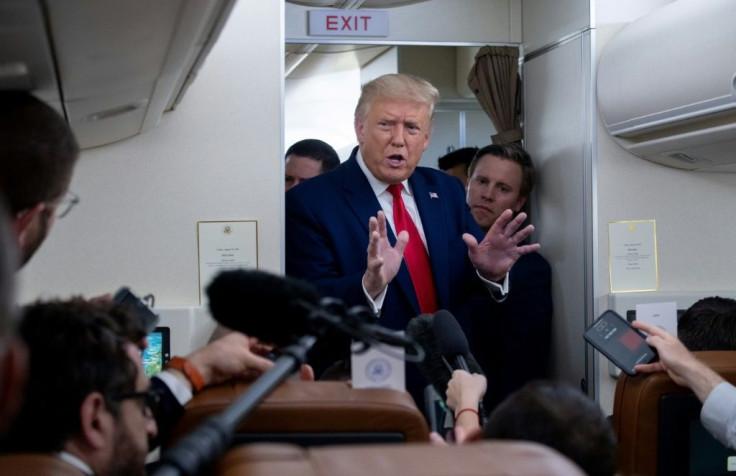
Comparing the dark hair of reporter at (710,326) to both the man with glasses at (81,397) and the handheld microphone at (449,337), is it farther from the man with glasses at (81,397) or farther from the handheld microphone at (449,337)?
the man with glasses at (81,397)

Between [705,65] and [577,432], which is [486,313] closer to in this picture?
[705,65]

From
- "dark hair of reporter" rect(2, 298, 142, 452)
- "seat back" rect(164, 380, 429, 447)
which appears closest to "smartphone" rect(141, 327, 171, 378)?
"dark hair of reporter" rect(2, 298, 142, 452)

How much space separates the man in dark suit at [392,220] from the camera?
374 centimetres

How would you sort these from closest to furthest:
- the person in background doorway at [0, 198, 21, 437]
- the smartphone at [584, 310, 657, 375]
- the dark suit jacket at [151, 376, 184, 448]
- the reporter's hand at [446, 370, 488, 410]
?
the person in background doorway at [0, 198, 21, 437], the dark suit jacket at [151, 376, 184, 448], the reporter's hand at [446, 370, 488, 410], the smartphone at [584, 310, 657, 375]

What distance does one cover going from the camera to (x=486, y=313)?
4.73 metres

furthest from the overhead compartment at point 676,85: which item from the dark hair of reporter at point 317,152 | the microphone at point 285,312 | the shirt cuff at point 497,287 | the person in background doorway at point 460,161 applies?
the microphone at point 285,312

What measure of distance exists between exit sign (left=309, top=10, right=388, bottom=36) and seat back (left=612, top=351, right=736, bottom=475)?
259 centimetres

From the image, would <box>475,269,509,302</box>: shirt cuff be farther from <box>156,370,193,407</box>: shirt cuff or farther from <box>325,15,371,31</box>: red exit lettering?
<box>156,370,193,407</box>: shirt cuff

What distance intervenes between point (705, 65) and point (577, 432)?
102 inches

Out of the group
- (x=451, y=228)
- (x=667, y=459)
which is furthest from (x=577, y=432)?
(x=451, y=228)

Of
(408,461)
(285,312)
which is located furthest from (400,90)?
(408,461)

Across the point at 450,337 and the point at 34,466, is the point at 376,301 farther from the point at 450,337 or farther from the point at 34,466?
the point at 34,466

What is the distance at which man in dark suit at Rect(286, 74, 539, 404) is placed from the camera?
3736mm

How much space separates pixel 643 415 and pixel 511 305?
7.32 ft
